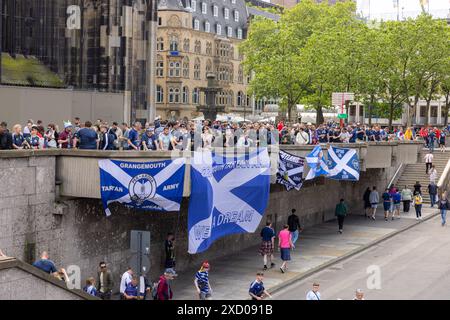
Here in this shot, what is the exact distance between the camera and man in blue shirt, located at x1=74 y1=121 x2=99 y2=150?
23250 mm

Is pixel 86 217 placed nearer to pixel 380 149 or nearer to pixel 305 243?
pixel 305 243

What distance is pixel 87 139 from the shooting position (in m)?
23.3

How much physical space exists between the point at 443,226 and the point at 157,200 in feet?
70.1

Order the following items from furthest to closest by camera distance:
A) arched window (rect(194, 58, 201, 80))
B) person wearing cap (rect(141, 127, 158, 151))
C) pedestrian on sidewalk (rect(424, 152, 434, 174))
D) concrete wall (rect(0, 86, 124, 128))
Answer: arched window (rect(194, 58, 201, 80)), pedestrian on sidewalk (rect(424, 152, 434, 174)), concrete wall (rect(0, 86, 124, 128)), person wearing cap (rect(141, 127, 158, 151))

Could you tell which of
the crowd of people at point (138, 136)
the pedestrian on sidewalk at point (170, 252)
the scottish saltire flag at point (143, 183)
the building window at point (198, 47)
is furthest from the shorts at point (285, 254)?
the building window at point (198, 47)

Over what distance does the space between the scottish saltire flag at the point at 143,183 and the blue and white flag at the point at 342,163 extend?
12600 millimetres

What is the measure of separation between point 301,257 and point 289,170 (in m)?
3.69

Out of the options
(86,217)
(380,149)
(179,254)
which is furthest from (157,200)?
(380,149)

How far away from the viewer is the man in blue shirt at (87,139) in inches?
915

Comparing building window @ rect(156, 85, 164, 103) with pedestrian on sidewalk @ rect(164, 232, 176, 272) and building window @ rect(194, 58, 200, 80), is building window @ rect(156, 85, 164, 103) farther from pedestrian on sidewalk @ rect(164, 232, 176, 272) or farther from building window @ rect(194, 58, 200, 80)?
pedestrian on sidewalk @ rect(164, 232, 176, 272)

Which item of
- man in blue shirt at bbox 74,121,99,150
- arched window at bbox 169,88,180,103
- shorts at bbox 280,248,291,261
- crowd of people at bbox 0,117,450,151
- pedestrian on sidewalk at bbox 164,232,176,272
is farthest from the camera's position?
arched window at bbox 169,88,180,103

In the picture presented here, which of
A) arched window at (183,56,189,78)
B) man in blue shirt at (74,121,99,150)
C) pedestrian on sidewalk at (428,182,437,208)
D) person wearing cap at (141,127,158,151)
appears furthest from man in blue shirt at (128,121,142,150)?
arched window at (183,56,189,78)

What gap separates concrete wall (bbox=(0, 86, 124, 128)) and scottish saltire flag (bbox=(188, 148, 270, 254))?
9026mm

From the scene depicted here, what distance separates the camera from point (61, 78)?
3828 cm
